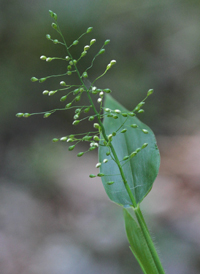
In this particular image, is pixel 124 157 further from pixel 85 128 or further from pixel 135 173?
pixel 85 128

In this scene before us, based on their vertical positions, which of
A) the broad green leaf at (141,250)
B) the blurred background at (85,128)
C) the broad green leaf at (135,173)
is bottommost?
the blurred background at (85,128)

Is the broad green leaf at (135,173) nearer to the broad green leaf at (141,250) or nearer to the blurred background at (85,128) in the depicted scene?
the broad green leaf at (141,250)

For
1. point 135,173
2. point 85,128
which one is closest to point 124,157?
point 135,173

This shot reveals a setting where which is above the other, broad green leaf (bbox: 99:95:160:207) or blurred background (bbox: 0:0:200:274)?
broad green leaf (bbox: 99:95:160:207)

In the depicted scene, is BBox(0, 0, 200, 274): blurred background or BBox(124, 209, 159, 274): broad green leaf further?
BBox(0, 0, 200, 274): blurred background

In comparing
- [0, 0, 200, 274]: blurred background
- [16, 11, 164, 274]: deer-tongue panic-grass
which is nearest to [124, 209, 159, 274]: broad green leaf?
[16, 11, 164, 274]: deer-tongue panic-grass

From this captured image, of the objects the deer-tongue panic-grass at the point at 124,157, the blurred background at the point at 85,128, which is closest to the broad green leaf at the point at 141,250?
the deer-tongue panic-grass at the point at 124,157

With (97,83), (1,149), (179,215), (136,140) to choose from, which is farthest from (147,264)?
(1,149)

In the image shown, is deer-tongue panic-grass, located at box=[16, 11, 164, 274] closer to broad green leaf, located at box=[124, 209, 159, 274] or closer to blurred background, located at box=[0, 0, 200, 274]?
broad green leaf, located at box=[124, 209, 159, 274]

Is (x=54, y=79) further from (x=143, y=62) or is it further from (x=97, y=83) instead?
(x=143, y=62)
